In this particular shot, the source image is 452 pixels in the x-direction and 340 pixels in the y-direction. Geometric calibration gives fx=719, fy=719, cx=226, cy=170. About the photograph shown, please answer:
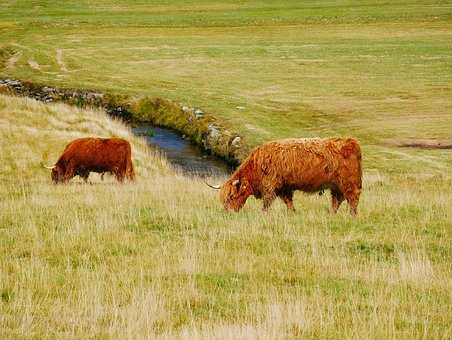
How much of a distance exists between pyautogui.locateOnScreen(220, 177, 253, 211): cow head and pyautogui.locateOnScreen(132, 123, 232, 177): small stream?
13.0 meters

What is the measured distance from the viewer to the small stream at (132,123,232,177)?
31688 mm

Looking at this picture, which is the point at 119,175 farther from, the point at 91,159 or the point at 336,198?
the point at 336,198

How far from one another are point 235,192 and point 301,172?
155cm

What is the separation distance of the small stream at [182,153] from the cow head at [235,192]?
1297 cm

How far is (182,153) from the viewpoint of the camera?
115 ft

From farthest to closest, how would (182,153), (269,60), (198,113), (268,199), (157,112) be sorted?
(269,60), (157,112), (198,113), (182,153), (268,199)

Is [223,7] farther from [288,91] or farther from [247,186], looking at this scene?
[247,186]

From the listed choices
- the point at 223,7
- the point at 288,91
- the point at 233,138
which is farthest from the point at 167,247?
the point at 223,7

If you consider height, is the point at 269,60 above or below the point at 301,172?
below

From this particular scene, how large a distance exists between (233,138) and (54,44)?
1949 inches

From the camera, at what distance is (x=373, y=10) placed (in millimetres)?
118000

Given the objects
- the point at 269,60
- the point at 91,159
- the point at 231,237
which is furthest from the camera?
the point at 269,60

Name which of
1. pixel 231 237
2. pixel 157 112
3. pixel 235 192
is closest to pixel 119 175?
pixel 235 192

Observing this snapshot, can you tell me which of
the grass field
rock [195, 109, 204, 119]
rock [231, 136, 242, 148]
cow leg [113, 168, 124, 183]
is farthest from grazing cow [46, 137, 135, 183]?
rock [195, 109, 204, 119]
